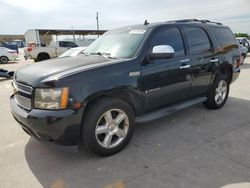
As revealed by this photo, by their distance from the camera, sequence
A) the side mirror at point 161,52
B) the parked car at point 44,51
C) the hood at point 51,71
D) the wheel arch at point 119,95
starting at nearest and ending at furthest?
1. the hood at point 51,71
2. the wheel arch at point 119,95
3. the side mirror at point 161,52
4. the parked car at point 44,51

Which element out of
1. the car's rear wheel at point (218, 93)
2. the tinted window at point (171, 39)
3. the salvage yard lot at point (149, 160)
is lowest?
the salvage yard lot at point (149, 160)

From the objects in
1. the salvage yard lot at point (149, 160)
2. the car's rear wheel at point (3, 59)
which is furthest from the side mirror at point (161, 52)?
the car's rear wheel at point (3, 59)

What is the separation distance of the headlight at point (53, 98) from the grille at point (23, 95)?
22cm

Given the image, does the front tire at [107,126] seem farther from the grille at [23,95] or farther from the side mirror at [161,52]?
the side mirror at [161,52]

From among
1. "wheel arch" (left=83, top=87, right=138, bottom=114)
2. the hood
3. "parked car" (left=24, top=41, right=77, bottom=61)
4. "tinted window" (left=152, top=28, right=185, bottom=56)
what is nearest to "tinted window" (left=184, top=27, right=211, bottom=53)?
"tinted window" (left=152, top=28, right=185, bottom=56)

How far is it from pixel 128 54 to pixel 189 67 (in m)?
1.32

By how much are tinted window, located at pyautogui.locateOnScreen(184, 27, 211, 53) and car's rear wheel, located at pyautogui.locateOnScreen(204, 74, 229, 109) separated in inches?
31.8

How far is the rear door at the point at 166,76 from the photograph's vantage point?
11.8 ft

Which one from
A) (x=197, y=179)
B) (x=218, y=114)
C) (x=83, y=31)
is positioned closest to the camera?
(x=197, y=179)

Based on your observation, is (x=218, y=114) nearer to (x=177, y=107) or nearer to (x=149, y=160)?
(x=177, y=107)

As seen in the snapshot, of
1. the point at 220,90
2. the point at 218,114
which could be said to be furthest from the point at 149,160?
the point at 220,90

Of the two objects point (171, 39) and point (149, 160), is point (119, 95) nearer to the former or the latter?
point (149, 160)

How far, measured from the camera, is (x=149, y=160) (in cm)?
318

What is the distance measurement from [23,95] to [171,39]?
2558 mm
